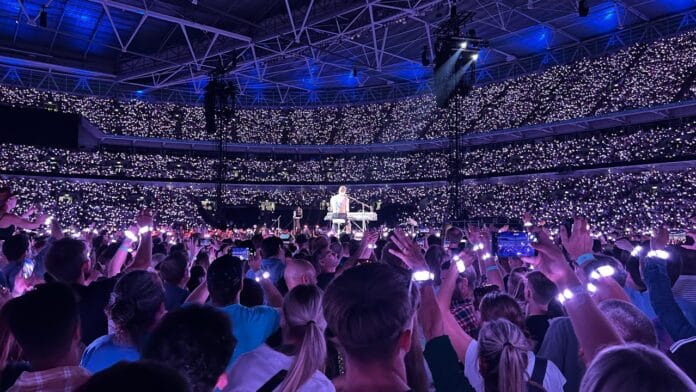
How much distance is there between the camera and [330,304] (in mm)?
2004

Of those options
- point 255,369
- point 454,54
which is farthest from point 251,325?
point 454,54

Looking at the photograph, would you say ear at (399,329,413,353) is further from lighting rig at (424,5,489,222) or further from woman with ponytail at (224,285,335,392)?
lighting rig at (424,5,489,222)

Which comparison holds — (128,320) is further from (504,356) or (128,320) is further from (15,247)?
(15,247)

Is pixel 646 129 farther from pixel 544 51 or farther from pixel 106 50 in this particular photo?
pixel 106 50

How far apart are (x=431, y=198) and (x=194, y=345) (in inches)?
1509

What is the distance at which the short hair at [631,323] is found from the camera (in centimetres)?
264

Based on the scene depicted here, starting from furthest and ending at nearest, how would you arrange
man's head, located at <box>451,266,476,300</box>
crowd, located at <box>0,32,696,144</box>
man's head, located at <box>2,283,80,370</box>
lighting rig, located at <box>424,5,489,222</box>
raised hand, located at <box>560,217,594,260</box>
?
1. crowd, located at <box>0,32,696,144</box>
2. lighting rig, located at <box>424,5,489,222</box>
3. man's head, located at <box>451,266,476,300</box>
4. raised hand, located at <box>560,217,594,260</box>
5. man's head, located at <box>2,283,80,370</box>

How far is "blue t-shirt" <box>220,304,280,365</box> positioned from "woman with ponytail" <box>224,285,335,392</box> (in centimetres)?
74

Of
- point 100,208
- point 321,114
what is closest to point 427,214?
point 321,114

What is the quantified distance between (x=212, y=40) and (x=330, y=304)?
26.7 metres

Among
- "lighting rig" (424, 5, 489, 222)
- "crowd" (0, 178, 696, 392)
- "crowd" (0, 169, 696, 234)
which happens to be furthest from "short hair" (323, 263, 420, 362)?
"crowd" (0, 169, 696, 234)

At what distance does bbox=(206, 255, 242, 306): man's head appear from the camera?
382 cm

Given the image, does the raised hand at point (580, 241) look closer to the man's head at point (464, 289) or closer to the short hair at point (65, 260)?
the man's head at point (464, 289)

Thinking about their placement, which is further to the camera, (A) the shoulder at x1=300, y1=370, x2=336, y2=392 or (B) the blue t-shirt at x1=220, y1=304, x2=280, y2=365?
(B) the blue t-shirt at x1=220, y1=304, x2=280, y2=365
